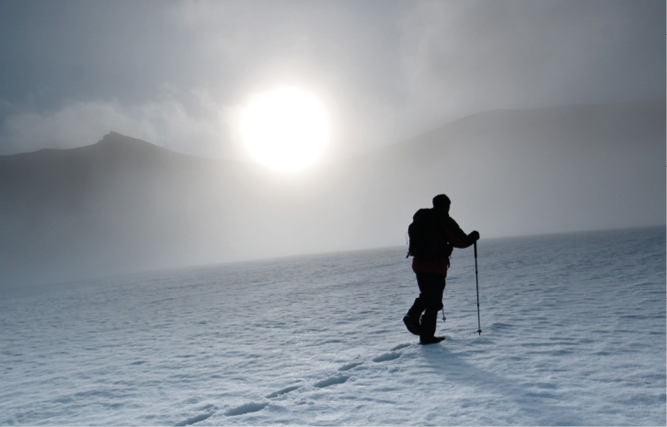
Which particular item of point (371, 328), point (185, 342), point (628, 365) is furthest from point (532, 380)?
point (185, 342)

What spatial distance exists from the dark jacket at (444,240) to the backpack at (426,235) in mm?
77

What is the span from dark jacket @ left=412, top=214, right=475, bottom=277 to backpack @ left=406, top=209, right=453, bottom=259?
8cm

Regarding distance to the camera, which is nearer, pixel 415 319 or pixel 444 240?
pixel 444 240

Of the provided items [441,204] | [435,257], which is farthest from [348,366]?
[441,204]

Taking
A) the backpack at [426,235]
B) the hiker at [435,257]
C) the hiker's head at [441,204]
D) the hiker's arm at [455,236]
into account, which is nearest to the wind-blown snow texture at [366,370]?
the hiker at [435,257]

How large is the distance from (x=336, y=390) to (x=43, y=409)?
3.64m

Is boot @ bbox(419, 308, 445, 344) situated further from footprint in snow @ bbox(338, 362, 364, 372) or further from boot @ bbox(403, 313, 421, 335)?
footprint in snow @ bbox(338, 362, 364, 372)

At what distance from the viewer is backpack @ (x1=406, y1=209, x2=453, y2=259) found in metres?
6.02

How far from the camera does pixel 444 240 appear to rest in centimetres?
615

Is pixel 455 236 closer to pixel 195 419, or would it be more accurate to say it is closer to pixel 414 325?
pixel 414 325

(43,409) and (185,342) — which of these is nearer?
(43,409)

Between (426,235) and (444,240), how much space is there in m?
0.33

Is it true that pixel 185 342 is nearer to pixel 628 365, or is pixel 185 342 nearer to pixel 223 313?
pixel 223 313

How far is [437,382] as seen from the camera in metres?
4.49
